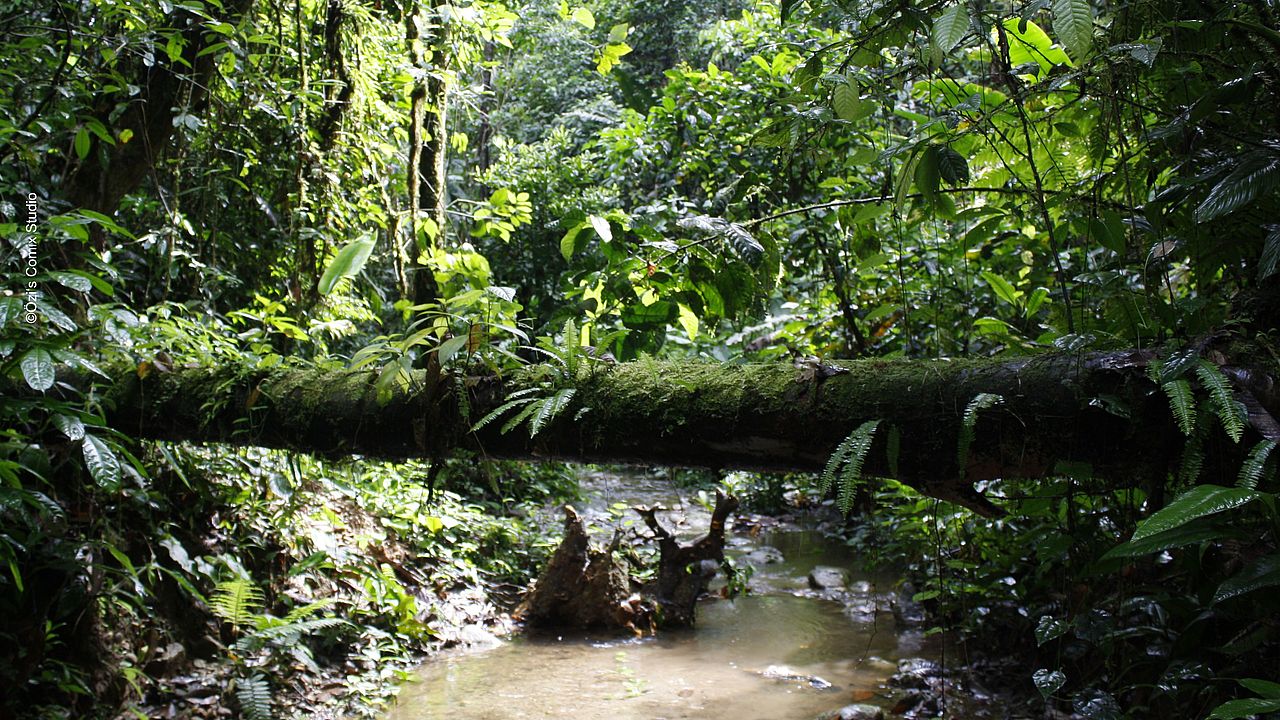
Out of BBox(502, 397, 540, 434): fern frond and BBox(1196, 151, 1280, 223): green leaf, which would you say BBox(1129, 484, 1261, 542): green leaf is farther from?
BBox(502, 397, 540, 434): fern frond

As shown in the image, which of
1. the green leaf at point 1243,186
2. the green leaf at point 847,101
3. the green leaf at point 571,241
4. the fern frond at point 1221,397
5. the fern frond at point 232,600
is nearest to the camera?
the fern frond at point 1221,397

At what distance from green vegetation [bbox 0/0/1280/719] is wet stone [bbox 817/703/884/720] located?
22.0 inches

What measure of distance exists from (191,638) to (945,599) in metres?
3.75

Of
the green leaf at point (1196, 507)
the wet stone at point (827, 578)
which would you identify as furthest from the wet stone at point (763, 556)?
the green leaf at point (1196, 507)

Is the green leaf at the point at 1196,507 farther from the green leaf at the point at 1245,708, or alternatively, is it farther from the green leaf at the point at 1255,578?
the green leaf at the point at 1245,708

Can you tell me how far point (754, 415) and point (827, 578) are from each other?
404 centimetres

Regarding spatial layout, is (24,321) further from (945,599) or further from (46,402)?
(945,599)

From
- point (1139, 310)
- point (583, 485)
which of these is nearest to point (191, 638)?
point (1139, 310)

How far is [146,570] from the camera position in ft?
11.8

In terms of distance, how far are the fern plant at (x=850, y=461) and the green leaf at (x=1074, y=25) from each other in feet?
3.29

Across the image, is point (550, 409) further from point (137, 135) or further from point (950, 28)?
point (137, 135)

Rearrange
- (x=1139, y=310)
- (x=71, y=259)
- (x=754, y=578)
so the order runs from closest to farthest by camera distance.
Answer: (x=1139, y=310)
(x=71, y=259)
(x=754, y=578)

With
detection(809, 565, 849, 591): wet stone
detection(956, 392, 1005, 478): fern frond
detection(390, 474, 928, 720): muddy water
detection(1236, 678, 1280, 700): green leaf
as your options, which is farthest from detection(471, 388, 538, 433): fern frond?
detection(809, 565, 849, 591): wet stone

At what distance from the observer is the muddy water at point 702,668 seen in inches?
153
